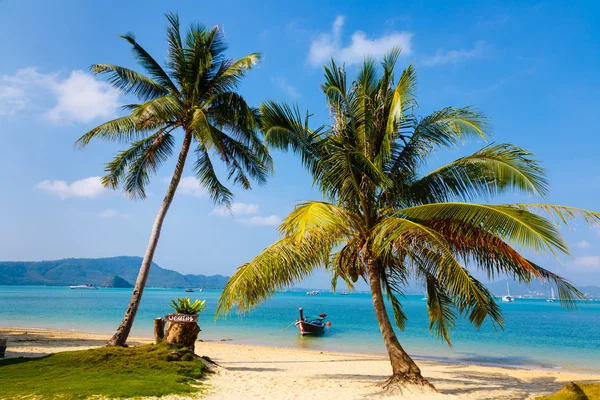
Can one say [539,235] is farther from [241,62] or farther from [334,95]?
[241,62]

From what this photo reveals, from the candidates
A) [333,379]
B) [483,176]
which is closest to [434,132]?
[483,176]

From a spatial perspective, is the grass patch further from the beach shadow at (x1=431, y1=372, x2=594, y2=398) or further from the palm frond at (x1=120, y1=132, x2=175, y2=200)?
the palm frond at (x1=120, y1=132, x2=175, y2=200)

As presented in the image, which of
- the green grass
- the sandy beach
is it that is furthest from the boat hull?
the green grass

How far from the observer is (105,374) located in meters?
7.74

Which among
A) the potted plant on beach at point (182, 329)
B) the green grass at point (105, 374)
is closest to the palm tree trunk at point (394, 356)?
the green grass at point (105, 374)

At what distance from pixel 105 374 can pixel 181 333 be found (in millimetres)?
2022

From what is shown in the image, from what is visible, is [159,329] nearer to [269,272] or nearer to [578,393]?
[269,272]

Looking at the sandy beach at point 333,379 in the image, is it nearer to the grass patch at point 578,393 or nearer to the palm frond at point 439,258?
the palm frond at point 439,258

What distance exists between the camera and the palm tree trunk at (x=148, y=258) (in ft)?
33.8

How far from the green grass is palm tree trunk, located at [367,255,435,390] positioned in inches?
154

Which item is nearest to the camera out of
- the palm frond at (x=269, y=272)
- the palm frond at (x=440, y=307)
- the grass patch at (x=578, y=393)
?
the grass patch at (x=578, y=393)

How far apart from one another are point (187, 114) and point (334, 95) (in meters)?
4.87

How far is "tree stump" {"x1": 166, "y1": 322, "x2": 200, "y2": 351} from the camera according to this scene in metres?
9.49

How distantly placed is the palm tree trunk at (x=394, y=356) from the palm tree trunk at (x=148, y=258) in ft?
19.0
